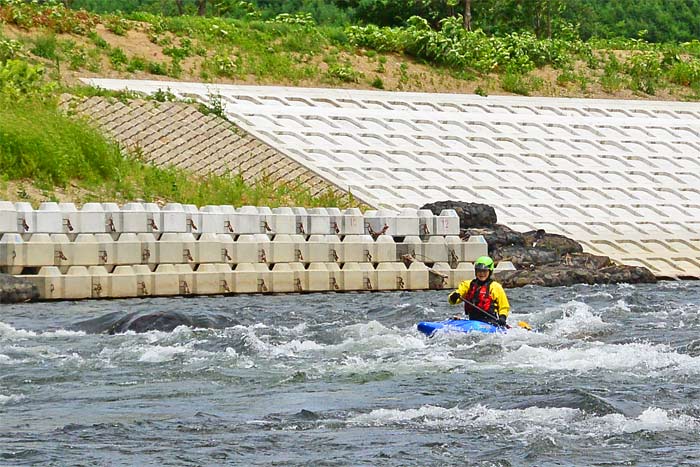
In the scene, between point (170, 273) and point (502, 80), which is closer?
point (170, 273)

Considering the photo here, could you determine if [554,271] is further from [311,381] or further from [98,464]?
[98,464]

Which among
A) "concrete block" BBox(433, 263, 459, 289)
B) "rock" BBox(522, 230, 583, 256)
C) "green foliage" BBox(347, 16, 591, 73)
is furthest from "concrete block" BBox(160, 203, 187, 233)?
"green foliage" BBox(347, 16, 591, 73)

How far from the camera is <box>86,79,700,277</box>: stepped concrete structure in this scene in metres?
29.7

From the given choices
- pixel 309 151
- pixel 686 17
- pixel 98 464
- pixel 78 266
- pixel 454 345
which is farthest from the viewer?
pixel 686 17

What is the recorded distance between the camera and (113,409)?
12523 millimetres

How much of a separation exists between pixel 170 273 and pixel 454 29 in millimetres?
21300

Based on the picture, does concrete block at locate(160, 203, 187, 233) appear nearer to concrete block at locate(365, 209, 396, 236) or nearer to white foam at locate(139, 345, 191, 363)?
concrete block at locate(365, 209, 396, 236)

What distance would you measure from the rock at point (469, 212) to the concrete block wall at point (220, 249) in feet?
3.36

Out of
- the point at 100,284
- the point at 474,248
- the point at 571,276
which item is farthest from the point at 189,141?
the point at 571,276

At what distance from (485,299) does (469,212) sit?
9.55 m

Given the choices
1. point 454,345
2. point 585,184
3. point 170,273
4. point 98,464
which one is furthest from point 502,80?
point 98,464

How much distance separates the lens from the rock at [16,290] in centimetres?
2166

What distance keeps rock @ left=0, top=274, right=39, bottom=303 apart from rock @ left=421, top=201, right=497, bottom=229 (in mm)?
8162

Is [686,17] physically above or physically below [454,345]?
above
